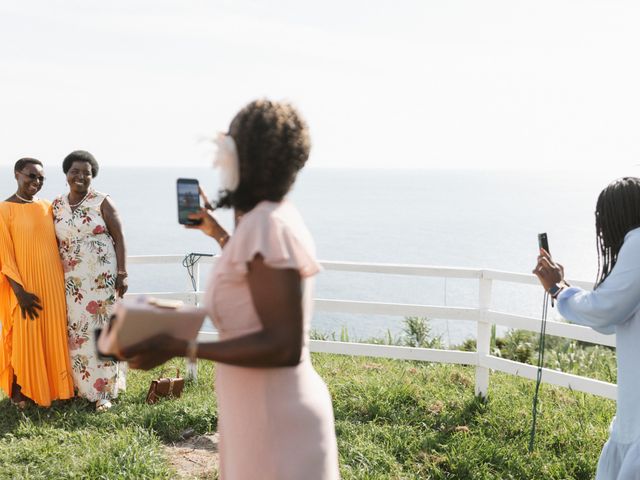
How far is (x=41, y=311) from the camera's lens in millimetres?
6598

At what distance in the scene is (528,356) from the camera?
36.9 ft

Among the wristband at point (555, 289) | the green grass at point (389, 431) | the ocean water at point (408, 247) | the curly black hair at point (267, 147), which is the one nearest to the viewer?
the curly black hair at point (267, 147)

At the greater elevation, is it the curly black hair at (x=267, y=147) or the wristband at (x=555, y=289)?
the curly black hair at (x=267, y=147)

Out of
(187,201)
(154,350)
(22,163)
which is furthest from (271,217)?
(22,163)

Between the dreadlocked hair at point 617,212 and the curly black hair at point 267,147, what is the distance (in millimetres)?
1749

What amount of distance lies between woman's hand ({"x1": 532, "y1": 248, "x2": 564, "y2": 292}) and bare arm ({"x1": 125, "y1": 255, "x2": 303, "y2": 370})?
199cm

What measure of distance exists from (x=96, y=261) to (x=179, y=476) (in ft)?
7.99

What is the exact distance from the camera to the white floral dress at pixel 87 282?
6.57 m

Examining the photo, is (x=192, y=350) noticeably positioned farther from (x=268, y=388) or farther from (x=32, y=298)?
(x=32, y=298)

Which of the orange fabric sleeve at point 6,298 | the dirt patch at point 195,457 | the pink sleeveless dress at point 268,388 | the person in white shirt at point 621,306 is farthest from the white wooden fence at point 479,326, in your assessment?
the pink sleeveless dress at point 268,388

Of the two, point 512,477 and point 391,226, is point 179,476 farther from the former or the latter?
point 391,226

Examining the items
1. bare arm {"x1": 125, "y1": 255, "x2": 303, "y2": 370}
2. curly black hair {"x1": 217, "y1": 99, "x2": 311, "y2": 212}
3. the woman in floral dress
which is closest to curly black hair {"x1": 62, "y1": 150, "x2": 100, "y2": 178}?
the woman in floral dress

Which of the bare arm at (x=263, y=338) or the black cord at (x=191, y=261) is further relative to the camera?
the black cord at (x=191, y=261)

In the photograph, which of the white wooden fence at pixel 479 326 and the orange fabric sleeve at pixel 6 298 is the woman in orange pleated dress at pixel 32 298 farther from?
the white wooden fence at pixel 479 326
